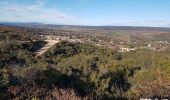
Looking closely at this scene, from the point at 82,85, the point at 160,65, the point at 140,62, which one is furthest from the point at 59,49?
the point at 82,85

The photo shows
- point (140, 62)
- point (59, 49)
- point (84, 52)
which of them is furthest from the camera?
point (84, 52)

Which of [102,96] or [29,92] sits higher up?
[29,92]

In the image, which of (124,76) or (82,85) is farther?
(124,76)

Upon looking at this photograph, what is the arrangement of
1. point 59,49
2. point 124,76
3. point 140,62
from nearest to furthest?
point 124,76
point 140,62
point 59,49

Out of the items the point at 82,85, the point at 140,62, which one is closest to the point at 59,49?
the point at 140,62

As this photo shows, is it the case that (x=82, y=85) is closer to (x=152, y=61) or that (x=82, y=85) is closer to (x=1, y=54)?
(x=1, y=54)

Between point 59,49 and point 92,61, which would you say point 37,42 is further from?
point 92,61
